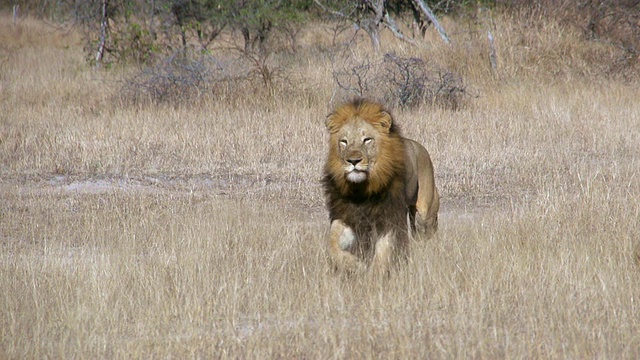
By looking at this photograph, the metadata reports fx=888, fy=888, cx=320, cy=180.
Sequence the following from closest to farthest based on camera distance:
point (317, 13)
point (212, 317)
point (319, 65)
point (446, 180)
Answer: point (212, 317) < point (446, 180) < point (319, 65) < point (317, 13)

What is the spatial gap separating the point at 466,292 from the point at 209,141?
5.67 meters

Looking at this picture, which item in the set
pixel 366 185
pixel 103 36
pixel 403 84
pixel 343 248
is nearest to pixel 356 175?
pixel 366 185

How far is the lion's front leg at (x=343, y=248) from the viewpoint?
5.15m

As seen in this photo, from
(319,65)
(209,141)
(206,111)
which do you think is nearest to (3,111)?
(206,111)

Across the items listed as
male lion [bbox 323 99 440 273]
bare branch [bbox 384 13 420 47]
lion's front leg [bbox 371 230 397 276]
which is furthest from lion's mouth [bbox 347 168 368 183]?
bare branch [bbox 384 13 420 47]

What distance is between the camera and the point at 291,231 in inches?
252

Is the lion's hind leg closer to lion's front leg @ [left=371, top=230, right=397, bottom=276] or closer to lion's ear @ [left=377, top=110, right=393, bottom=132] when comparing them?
lion's front leg @ [left=371, top=230, right=397, bottom=276]

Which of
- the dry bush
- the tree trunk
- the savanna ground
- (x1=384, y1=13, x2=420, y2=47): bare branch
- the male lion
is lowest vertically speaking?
the tree trunk

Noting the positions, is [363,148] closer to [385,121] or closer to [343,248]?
[385,121]

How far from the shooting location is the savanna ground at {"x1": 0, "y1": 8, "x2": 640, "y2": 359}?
420cm

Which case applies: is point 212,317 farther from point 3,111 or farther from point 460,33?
point 460,33

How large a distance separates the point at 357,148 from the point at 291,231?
5.46ft

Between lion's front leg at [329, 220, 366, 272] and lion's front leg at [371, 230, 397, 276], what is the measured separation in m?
0.11

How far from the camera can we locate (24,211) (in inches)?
286
